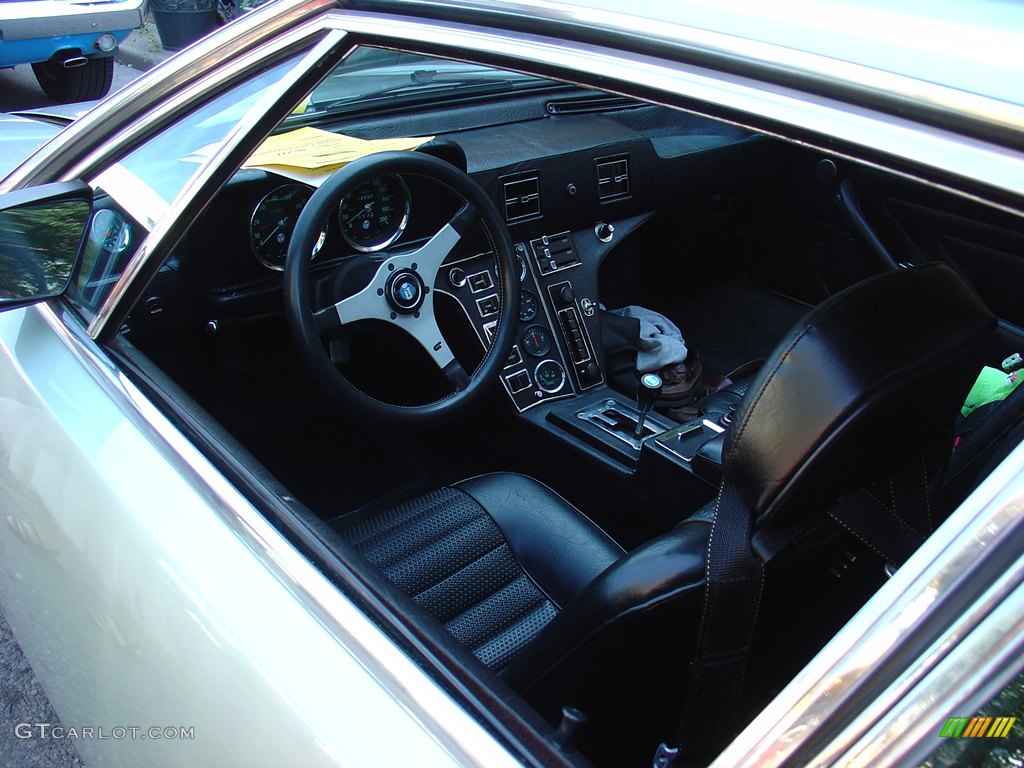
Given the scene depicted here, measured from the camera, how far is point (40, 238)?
1490 mm

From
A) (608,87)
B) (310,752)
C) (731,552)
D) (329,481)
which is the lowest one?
(329,481)

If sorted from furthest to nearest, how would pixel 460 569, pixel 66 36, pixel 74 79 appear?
pixel 74 79 → pixel 66 36 → pixel 460 569

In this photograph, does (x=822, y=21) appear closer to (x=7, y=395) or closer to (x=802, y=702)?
(x=802, y=702)

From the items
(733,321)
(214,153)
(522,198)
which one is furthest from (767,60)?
(733,321)

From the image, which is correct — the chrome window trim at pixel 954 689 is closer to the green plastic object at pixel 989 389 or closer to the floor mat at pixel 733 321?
the green plastic object at pixel 989 389

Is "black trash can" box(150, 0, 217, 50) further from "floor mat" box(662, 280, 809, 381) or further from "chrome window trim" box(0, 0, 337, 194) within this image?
"chrome window trim" box(0, 0, 337, 194)

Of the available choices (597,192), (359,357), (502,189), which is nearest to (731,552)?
(359,357)

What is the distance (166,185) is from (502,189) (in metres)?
1.20

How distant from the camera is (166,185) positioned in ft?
5.01

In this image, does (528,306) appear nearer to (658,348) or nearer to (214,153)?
(658,348)

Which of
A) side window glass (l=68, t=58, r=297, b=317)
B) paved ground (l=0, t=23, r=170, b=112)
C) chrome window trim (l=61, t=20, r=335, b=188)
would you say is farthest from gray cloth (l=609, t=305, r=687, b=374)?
paved ground (l=0, t=23, r=170, b=112)

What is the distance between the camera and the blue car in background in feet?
18.3

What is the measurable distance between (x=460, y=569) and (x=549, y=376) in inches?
36.8

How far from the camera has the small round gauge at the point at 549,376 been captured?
2.66 metres
